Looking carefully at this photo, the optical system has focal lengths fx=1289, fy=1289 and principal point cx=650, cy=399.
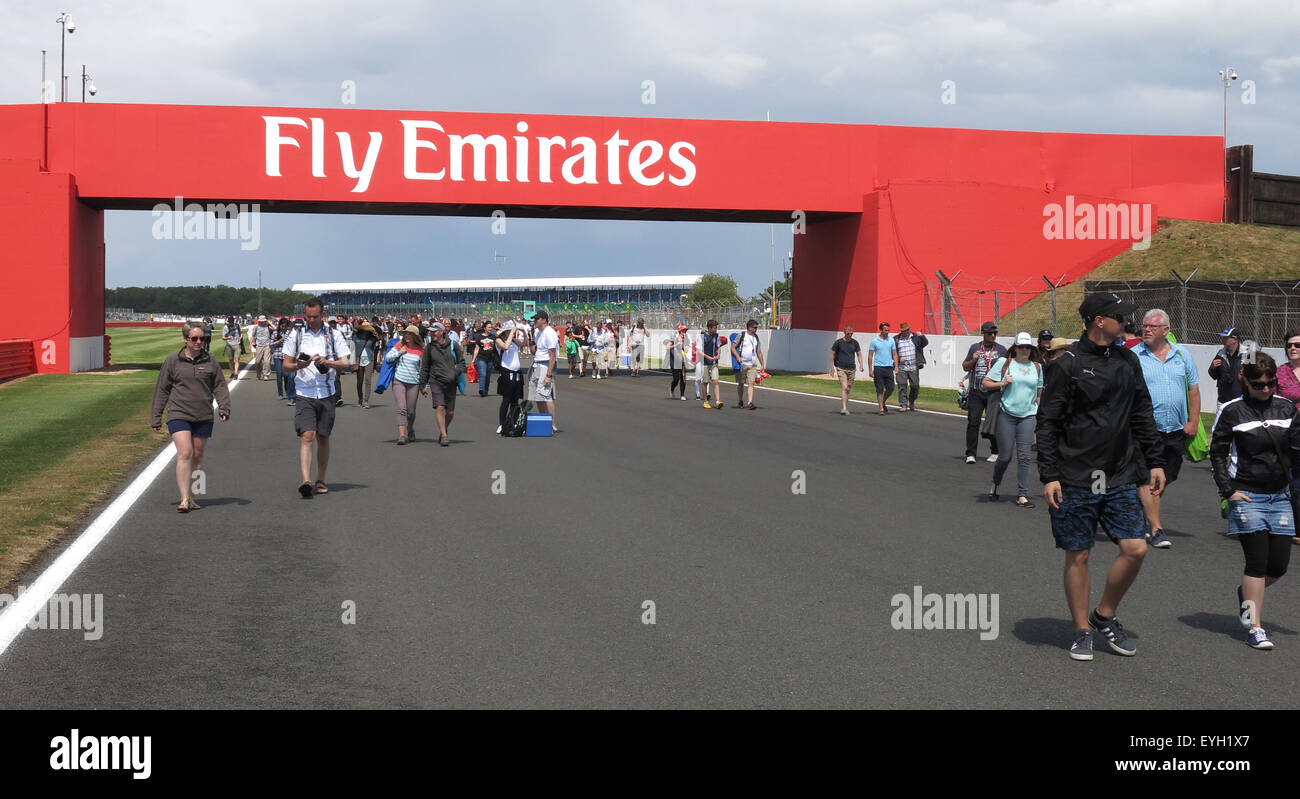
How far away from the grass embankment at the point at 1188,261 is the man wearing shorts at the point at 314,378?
26663mm

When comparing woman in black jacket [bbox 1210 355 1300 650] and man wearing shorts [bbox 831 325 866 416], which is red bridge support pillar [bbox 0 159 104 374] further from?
woman in black jacket [bbox 1210 355 1300 650]

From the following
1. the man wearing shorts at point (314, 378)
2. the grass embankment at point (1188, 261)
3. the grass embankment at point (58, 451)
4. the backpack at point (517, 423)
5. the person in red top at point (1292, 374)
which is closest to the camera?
the person in red top at point (1292, 374)

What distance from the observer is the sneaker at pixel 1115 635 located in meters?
6.22

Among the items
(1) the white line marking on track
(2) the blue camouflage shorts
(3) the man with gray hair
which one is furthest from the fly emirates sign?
(2) the blue camouflage shorts

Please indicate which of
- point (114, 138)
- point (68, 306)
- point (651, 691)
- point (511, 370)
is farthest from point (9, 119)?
point (651, 691)

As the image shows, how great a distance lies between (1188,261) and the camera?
→ 125 feet

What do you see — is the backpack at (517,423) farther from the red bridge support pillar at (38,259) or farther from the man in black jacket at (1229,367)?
the red bridge support pillar at (38,259)

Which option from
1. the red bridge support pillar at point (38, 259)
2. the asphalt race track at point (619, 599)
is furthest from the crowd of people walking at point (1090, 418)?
the red bridge support pillar at point (38, 259)

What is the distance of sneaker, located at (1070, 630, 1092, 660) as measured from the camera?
20.1 feet

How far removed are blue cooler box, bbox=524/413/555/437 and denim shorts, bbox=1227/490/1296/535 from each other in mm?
12759

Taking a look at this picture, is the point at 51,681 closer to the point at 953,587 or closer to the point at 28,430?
the point at 953,587

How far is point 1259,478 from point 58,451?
1348 cm

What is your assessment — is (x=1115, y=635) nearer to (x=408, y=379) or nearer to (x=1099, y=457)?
(x=1099, y=457)
